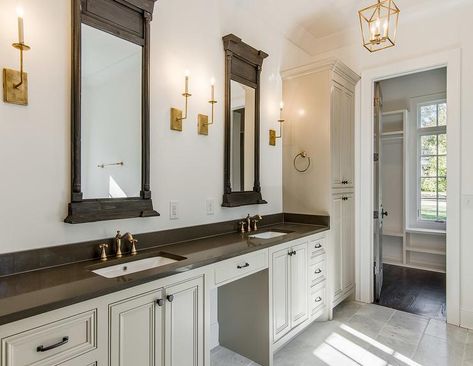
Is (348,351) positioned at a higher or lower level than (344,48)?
lower

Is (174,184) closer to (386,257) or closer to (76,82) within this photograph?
(76,82)

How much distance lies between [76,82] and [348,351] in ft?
8.51

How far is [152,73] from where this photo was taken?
1986 millimetres

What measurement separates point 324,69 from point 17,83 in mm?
2436

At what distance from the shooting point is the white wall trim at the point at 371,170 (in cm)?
274

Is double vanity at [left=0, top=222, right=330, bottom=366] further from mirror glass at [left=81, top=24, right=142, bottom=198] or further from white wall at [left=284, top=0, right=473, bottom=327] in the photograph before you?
white wall at [left=284, top=0, right=473, bottom=327]

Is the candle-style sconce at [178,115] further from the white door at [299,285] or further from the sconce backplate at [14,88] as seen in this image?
the white door at [299,285]

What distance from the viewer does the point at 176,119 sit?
2123mm

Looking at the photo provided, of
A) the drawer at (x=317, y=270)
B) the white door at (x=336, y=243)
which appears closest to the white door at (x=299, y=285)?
the drawer at (x=317, y=270)

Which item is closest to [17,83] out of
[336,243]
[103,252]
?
[103,252]

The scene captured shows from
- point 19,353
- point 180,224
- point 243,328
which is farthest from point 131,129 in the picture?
point 243,328

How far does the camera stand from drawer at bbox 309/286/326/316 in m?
2.63

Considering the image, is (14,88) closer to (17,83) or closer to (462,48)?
(17,83)

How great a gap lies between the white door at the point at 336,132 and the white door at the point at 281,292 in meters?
1.04
